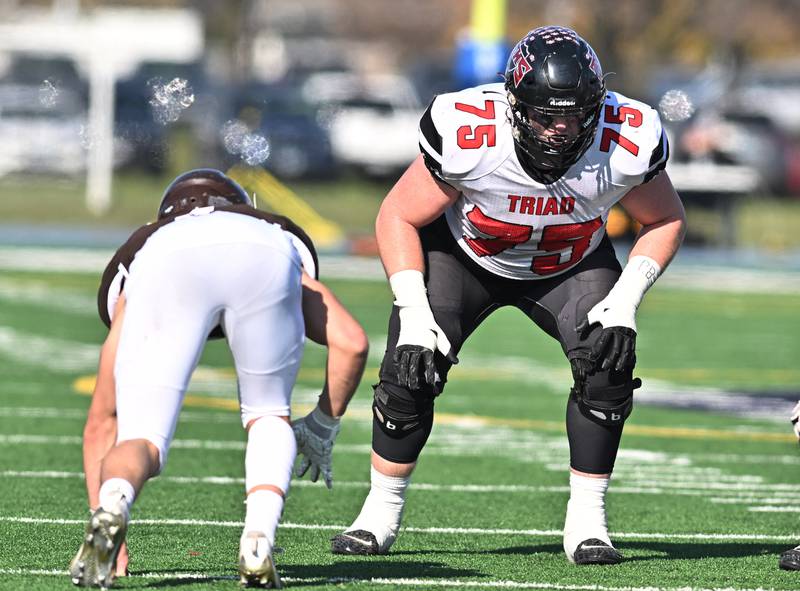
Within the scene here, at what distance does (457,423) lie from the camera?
376 inches

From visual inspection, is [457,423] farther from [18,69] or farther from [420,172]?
[18,69]

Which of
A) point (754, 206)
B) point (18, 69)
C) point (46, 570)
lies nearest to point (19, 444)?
point (46, 570)

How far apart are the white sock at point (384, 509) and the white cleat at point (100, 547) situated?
4.73ft

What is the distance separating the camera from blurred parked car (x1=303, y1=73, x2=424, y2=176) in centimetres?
2984

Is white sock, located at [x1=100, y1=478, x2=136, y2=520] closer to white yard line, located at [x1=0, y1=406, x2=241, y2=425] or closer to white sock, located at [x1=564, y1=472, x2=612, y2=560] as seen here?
white sock, located at [x1=564, y1=472, x2=612, y2=560]

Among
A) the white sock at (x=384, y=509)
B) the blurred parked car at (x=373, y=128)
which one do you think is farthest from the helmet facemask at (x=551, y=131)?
the blurred parked car at (x=373, y=128)

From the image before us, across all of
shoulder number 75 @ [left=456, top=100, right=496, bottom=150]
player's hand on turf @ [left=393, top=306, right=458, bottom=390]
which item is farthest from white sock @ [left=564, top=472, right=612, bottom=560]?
shoulder number 75 @ [left=456, top=100, right=496, bottom=150]

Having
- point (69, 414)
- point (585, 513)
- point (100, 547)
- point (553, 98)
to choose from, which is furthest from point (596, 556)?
point (69, 414)

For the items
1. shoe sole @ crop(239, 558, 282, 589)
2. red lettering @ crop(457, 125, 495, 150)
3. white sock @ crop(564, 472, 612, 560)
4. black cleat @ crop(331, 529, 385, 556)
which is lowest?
black cleat @ crop(331, 529, 385, 556)

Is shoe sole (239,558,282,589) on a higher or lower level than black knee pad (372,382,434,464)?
higher

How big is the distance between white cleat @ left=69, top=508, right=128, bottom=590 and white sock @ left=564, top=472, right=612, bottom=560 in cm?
178

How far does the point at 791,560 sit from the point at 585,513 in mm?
678

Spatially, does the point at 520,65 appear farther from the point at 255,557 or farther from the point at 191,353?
the point at 255,557

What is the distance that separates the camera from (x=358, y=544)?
571 cm
